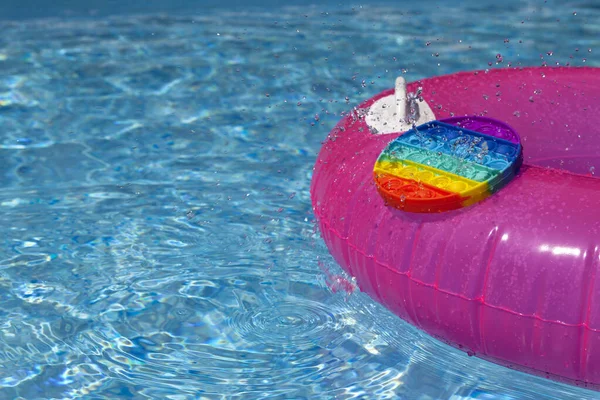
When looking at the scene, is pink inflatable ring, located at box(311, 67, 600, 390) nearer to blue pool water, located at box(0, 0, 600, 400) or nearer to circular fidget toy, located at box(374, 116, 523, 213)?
circular fidget toy, located at box(374, 116, 523, 213)

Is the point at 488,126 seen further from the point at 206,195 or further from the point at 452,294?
the point at 206,195

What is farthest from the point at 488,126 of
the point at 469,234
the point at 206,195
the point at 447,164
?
the point at 206,195

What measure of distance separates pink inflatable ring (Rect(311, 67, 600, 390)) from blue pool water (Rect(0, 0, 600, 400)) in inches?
12.0

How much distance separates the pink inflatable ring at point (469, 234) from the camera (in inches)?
76.9

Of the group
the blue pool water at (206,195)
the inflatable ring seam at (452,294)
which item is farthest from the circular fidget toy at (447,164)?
the blue pool water at (206,195)

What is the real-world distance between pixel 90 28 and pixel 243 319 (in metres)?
2.98

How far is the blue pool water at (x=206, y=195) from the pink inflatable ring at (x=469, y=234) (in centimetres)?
31

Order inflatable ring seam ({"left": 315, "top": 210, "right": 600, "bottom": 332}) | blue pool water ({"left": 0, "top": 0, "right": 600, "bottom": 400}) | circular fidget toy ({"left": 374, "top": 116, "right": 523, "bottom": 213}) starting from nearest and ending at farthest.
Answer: inflatable ring seam ({"left": 315, "top": 210, "right": 600, "bottom": 332}) < circular fidget toy ({"left": 374, "top": 116, "right": 523, "bottom": 213}) < blue pool water ({"left": 0, "top": 0, "right": 600, "bottom": 400})

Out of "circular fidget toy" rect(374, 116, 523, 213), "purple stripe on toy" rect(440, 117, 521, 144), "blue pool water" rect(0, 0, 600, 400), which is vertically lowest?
"blue pool water" rect(0, 0, 600, 400)

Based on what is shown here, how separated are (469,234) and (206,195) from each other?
1580 mm

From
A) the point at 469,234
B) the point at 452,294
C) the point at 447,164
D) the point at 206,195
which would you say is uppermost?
the point at 447,164

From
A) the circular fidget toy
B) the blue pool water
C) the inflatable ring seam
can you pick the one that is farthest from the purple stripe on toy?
the blue pool water

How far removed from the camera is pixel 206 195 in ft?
11.3

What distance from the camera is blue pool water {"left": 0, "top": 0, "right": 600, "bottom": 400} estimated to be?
97.9 inches
